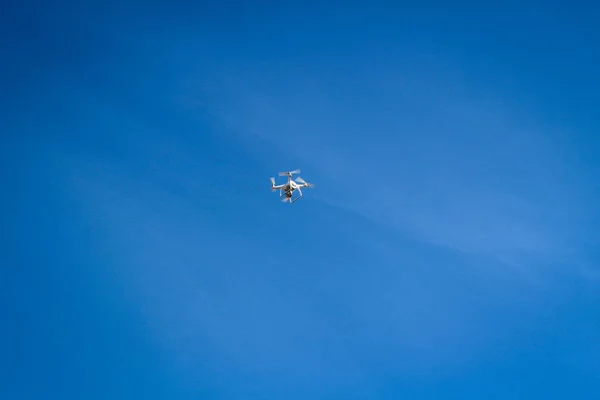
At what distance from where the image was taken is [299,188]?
3123 inches
